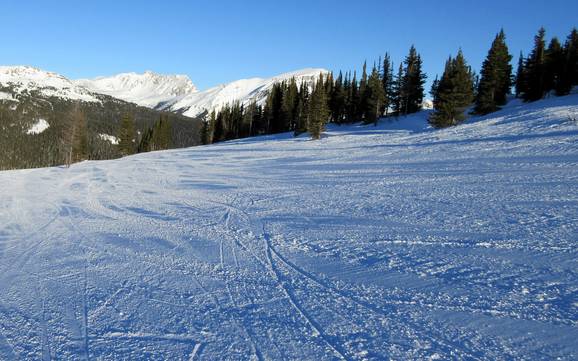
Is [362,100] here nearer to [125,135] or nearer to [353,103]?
[353,103]

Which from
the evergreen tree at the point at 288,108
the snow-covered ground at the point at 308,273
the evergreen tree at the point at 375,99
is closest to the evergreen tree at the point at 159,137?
the evergreen tree at the point at 288,108

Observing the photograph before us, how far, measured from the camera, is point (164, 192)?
17750 millimetres

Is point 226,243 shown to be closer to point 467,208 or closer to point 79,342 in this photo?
point 79,342

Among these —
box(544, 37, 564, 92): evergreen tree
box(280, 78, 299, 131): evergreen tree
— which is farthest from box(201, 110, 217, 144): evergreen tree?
box(544, 37, 564, 92): evergreen tree

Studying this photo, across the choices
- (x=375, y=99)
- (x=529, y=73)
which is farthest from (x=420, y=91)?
(x=529, y=73)

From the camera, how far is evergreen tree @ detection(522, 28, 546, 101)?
156ft

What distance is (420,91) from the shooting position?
6059 cm

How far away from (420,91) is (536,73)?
16315 millimetres

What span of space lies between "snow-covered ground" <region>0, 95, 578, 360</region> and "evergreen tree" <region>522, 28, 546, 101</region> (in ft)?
130

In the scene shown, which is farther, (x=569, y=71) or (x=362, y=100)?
(x=362, y=100)

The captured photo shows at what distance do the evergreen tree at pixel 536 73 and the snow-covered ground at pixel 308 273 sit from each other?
39.6 m

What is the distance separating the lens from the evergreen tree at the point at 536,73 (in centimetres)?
4756

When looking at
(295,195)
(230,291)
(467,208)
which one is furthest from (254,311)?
(295,195)

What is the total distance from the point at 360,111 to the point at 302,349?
6375cm
